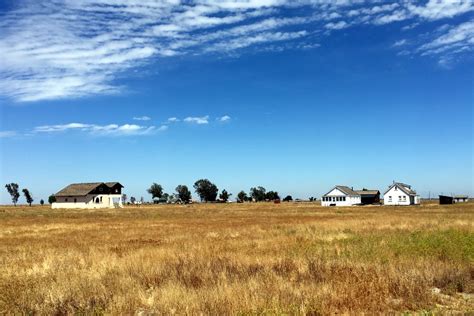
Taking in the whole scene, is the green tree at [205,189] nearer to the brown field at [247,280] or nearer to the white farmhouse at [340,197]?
the white farmhouse at [340,197]

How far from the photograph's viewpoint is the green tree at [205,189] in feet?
580

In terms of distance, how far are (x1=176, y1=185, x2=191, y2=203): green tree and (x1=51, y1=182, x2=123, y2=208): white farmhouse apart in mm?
68634

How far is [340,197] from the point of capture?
111 m

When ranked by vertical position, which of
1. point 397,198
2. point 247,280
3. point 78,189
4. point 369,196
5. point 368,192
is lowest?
point 397,198

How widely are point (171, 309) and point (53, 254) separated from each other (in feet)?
36.2

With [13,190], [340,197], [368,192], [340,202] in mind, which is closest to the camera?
[340,202]

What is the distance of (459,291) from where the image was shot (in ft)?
35.0

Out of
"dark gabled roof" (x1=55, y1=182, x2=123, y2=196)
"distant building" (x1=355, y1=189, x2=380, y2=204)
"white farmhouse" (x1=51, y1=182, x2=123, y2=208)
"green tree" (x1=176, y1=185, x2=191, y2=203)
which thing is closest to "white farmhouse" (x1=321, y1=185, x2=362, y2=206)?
"distant building" (x1=355, y1=189, x2=380, y2=204)

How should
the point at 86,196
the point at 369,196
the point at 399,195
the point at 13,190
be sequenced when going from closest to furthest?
the point at 86,196 < the point at 399,195 < the point at 369,196 < the point at 13,190

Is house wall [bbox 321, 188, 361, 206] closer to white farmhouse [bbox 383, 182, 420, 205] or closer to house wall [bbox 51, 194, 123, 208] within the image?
white farmhouse [bbox 383, 182, 420, 205]

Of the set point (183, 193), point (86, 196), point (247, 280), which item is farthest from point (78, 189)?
point (247, 280)

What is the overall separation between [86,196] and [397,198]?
2839 inches

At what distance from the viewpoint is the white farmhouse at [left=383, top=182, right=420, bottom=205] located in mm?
102562

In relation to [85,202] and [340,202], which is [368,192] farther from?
[85,202]
